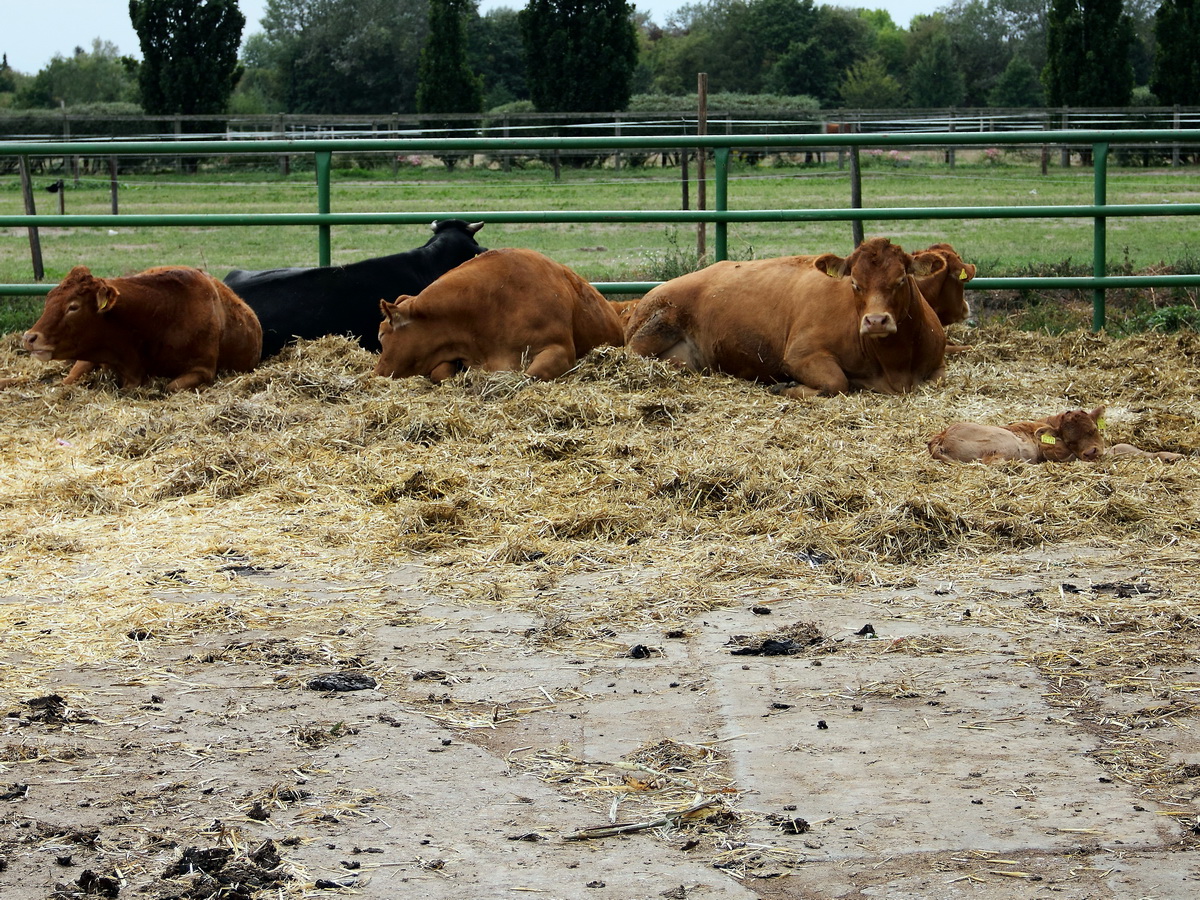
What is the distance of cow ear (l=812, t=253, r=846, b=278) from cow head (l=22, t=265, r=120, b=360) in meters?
4.12

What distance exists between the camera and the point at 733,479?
215 inches

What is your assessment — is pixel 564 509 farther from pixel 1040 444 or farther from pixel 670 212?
pixel 670 212

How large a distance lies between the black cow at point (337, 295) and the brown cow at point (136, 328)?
0.69 meters

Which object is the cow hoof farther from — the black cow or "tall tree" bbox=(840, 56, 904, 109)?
"tall tree" bbox=(840, 56, 904, 109)

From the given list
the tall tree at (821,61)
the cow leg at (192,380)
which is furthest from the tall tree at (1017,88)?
the cow leg at (192,380)

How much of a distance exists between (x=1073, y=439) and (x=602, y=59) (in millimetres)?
31029

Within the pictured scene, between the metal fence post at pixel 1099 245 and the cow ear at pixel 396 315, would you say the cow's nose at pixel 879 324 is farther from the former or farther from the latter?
the metal fence post at pixel 1099 245

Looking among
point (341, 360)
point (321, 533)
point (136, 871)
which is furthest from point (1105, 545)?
point (341, 360)

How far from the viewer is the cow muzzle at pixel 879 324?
23.4 ft

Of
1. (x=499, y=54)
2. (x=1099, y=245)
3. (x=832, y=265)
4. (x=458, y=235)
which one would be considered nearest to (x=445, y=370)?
(x=458, y=235)

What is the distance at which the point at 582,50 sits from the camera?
3506 centimetres

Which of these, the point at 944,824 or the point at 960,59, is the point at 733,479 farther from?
the point at 960,59

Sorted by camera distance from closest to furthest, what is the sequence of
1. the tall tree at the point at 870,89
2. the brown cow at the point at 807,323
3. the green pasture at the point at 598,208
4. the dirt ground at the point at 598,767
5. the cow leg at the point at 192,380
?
the dirt ground at the point at 598,767 → the brown cow at the point at 807,323 → the cow leg at the point at 192,380 → the green pasture at the point at 598,208 → the tall tree at the point at 870,89

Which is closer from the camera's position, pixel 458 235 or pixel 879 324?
pixel 879 324
